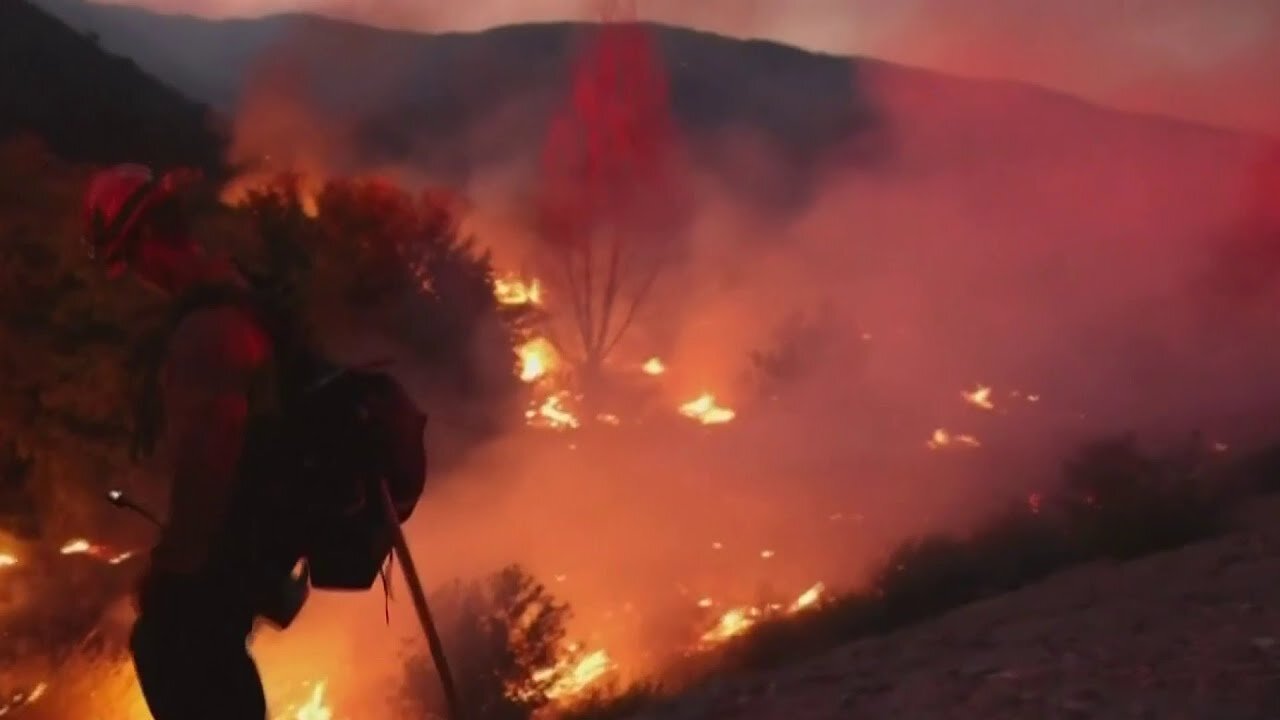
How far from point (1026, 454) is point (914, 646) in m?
12.0

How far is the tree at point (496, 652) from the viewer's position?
7.48 metres

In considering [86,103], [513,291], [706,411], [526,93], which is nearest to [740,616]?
[706,411]

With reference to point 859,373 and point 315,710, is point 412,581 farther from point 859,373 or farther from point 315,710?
point 859,373

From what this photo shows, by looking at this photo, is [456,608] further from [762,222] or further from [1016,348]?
[762,222]

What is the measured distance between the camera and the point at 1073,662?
4.87 meters

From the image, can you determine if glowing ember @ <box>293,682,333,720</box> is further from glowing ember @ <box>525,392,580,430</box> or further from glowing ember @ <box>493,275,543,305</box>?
glowing ember @ <box>493,275,543,305</box>

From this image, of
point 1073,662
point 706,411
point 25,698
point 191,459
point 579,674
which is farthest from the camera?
point 706,411

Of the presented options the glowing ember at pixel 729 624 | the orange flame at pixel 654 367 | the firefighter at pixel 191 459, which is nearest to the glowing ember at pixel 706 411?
the orange flame at pixel 654 367

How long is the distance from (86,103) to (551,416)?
44.6ft

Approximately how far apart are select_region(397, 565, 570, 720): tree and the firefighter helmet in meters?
4.66

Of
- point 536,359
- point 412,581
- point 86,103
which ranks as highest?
point 86,103

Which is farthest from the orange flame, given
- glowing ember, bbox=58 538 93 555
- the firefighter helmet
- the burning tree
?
the firefighter helmet

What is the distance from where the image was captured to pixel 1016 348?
24.8m

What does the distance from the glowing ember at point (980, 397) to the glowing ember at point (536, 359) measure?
22.8ft
